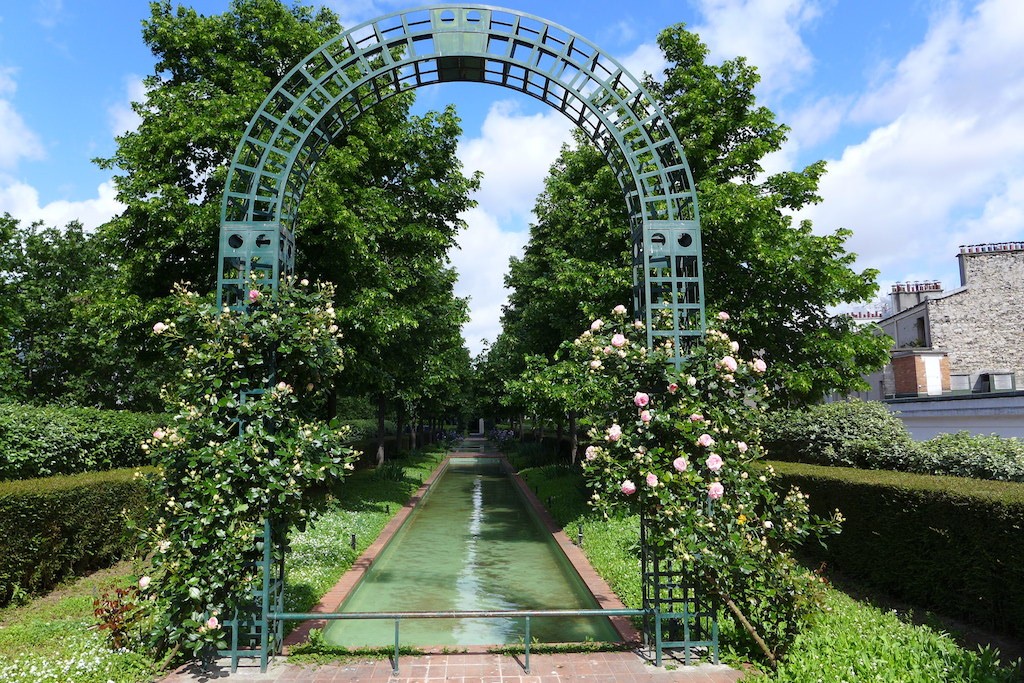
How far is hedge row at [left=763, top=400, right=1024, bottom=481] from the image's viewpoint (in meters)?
7.82

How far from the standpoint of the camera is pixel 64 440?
9.43m

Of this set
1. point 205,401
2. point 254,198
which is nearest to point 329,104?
point 254,198

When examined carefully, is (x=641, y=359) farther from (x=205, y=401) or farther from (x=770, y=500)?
(x=205, y=401)

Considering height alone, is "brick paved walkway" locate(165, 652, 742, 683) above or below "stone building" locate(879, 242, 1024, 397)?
below

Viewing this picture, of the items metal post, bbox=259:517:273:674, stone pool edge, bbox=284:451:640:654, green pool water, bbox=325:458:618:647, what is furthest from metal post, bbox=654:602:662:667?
metal post, bbox=259:517:273:674

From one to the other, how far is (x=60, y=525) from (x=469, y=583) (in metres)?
5.13

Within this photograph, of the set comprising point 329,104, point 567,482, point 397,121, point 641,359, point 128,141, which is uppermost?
point 397,121

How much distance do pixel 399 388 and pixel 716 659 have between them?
2048 centimetres

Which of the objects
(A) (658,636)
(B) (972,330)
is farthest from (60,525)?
(B) (972,330)

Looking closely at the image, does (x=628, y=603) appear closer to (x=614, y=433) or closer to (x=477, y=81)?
(x=614, y=433)

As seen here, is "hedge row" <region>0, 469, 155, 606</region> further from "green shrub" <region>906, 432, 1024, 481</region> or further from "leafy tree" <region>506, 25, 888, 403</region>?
"green shrub" <region>906, 432, 1024, 481</region>

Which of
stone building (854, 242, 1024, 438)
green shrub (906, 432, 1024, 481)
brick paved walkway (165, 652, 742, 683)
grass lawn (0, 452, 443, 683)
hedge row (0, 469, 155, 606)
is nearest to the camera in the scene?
grass lawn (0, 452, 443, 683)

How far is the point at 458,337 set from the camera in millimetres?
16750

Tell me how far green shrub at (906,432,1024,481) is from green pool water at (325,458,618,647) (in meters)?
4.69
